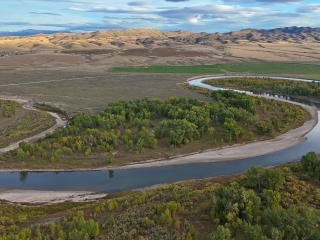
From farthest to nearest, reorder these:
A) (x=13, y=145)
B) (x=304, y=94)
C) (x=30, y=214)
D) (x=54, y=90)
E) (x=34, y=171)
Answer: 1. (x=54, y=90)
2. (x=304, y=94)
3. (x=13, y=145)
4. (x=34, y=171)
5. (x=30, y=214)

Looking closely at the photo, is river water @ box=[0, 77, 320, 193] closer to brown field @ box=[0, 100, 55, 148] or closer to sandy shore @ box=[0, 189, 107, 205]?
sandy shore @ box=[0, 189, 107, 205]

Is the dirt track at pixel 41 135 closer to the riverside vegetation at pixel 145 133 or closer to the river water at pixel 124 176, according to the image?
the riverside vegetation at pixel 145 133

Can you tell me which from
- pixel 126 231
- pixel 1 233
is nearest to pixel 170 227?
pixel 126 231

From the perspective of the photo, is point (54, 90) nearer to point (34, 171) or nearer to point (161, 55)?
point (34, 171)

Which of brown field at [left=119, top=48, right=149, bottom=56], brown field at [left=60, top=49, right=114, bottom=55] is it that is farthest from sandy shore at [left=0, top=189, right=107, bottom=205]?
brown field at [left=60, top=49, right=114, bottom=55]

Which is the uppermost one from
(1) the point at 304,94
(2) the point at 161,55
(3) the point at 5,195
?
(2) the point at 161,55

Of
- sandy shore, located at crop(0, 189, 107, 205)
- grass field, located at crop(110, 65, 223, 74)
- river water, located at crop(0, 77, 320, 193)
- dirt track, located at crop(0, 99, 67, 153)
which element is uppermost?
grass field, located at crop(110, 65, 223, 74)

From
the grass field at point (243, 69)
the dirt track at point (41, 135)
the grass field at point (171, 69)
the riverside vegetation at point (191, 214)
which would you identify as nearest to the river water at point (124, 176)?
the riverside vegetation at point (191, 214)

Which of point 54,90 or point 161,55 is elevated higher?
point 161,55
